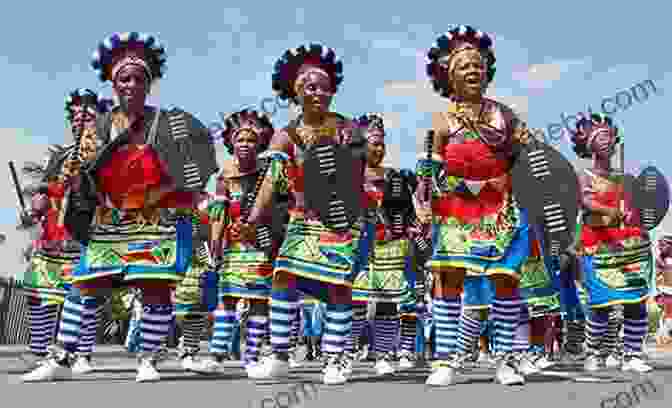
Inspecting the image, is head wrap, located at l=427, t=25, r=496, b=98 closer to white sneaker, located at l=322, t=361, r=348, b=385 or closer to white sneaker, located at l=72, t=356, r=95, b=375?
white sneaker, located at l=322, t=361, r=348, b=385

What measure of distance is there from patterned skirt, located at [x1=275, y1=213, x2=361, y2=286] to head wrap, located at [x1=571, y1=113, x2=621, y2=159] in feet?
11.5

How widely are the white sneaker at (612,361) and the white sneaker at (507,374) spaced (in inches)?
150

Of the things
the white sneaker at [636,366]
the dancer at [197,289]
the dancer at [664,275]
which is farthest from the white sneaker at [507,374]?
the dancer at [664,275]

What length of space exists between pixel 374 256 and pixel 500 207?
3.01 metres

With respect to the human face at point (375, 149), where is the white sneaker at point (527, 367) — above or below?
below

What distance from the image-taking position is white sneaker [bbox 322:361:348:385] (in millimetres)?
5941

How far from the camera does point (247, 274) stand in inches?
315

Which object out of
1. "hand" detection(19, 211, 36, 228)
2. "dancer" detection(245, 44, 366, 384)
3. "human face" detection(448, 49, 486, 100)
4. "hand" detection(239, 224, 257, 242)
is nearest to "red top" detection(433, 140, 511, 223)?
"human face" detection(448, 49, 486, 100)

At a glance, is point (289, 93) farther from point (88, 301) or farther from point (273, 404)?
point (273, 404)

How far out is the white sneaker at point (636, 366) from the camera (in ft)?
27.2

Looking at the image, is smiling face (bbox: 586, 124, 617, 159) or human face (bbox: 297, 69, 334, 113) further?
smiling face (bbox: 586, 124, 617, 159)

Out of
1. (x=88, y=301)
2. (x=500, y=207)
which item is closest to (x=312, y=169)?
(x=500, y=207)

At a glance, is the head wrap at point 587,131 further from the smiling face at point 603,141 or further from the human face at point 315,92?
the human face at point 315,92

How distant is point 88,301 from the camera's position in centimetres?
644
